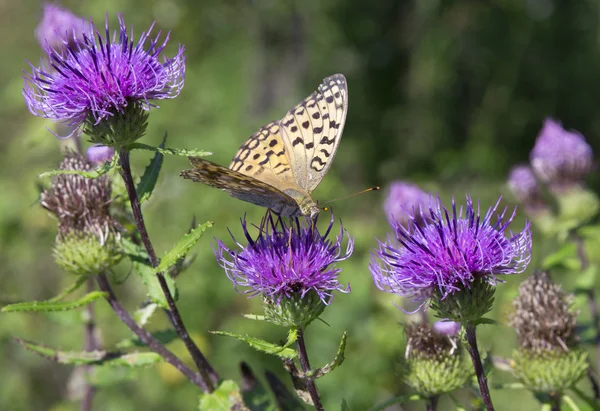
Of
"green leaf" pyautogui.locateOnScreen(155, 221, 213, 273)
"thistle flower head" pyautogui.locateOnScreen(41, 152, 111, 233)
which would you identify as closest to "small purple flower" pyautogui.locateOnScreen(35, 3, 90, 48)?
"thistle flower head" pyautogui.locateOnScreen(41, 152, 111, 233)

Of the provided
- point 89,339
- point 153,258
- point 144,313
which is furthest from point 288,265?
point 89,339

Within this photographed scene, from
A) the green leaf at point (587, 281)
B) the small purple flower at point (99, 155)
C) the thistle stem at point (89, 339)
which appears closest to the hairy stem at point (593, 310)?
the green leaf at point (587, 281)

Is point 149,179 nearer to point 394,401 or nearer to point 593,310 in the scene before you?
point 394,401

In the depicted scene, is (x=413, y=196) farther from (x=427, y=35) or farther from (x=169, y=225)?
(x=427, y=35)

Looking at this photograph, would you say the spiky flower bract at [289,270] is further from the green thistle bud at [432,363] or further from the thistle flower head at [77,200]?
the thistle flower head at [77,200]

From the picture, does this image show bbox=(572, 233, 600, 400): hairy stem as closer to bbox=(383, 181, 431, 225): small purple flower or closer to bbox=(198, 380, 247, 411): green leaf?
bbox=(383, 181, 431, 225): small purple flower

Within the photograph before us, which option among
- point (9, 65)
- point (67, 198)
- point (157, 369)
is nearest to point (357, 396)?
point (157, 369)
